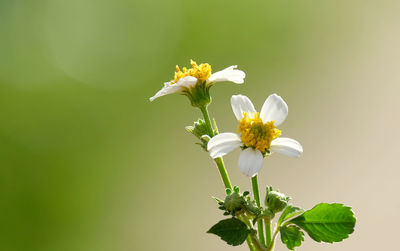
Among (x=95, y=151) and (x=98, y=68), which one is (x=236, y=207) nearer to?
(x=95, y=151)

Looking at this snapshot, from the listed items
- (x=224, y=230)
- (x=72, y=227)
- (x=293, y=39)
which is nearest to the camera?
(x=224, y=230)

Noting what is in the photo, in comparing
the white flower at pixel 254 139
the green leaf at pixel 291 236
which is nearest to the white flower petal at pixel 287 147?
the white flower at pixel 254 139

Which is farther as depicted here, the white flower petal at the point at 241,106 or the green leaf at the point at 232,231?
the white flower petal at the point at 241,106

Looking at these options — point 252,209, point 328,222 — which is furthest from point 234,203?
point 328,222

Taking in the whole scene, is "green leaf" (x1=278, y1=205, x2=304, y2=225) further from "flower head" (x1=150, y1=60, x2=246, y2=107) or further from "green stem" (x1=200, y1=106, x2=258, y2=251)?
"flower head" (x1=150, y1=60, x2=246, y2=107)

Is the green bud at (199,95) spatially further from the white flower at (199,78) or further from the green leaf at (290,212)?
the green leaf at (290,212)

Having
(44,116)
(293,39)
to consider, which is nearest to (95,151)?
(44,116)

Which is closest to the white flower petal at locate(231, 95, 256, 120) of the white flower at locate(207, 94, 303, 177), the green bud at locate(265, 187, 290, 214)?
the white flower at locate(207, 94, 303, 177)
